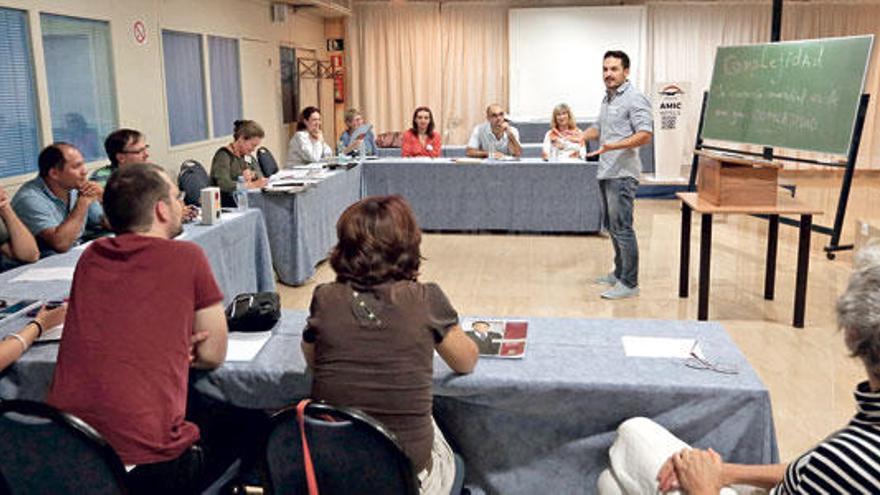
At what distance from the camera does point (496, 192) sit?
6418mm

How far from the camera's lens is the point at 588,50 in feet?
32.9

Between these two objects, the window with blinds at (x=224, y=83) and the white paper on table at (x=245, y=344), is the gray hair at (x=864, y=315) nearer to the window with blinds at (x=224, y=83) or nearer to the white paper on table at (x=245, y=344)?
the white paper on table at (x=245, y=344)

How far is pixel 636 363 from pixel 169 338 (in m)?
1.17

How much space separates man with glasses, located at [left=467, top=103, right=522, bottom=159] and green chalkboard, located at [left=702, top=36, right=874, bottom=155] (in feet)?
6.30

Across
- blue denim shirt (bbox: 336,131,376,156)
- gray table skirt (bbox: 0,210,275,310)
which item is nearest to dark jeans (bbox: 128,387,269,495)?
gray table skirt (bbox: 0,210,275,310)

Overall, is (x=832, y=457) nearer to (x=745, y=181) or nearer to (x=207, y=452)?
(x=207, y=452)

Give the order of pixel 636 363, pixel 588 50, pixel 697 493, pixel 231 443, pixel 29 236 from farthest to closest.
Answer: pixel 588 50 < pixel 29 236 < pixel 231 443 < pixel 636 363 < pixel 697 493

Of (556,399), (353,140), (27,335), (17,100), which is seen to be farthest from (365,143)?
(556,399)

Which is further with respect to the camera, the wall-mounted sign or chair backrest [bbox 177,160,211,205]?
the wall-mounted sign

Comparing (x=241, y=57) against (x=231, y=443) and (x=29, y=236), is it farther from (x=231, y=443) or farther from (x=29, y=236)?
(x=231, y=443)

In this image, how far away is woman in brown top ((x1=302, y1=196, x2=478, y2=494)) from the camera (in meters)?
1.62

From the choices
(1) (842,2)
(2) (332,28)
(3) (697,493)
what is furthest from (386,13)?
(3) (697,493)

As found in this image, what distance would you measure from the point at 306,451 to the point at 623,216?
3339 mm

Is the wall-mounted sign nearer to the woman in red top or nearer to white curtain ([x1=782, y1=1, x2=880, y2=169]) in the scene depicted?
the woman in red top
